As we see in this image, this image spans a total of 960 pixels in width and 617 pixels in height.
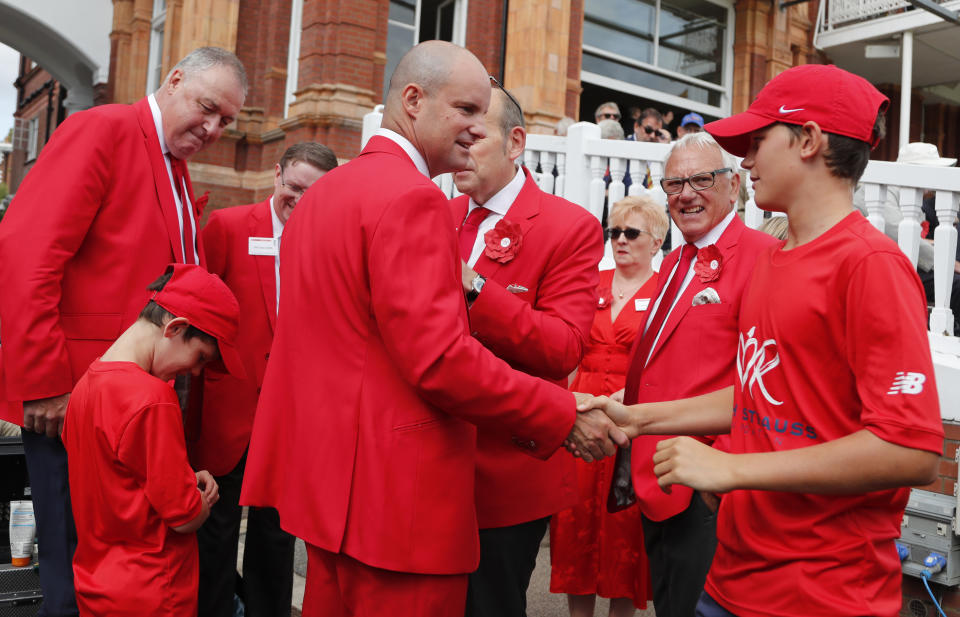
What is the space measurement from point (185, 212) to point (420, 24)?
10109 mm

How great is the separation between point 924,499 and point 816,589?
2.72m

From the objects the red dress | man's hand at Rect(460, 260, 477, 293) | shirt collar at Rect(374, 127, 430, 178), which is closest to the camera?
shirt collar at Rect(374, 127, 430, 178)

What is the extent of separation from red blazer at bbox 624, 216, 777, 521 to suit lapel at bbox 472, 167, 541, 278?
64 cm

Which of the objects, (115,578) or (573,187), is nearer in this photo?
(115,578)

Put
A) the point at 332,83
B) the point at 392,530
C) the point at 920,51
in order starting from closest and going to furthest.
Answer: the point at 392,530 < the point at 332,83 < the point at 920,51

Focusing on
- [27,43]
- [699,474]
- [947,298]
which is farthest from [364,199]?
[27,43]

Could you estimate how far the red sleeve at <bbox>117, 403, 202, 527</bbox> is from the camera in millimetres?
2451

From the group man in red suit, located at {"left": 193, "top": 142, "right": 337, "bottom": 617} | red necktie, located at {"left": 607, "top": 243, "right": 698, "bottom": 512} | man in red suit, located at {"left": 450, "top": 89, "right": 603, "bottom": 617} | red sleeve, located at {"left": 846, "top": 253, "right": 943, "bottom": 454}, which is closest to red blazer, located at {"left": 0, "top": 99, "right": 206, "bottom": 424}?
man in red suit, located at {"left": 193, "top": 142, "right": 337, "bottom": 617}

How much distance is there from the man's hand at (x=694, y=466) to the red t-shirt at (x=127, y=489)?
149 centimetres

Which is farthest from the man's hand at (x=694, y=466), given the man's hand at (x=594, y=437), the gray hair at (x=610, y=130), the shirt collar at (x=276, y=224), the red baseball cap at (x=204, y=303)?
the gray hair at (x=610, y=130)

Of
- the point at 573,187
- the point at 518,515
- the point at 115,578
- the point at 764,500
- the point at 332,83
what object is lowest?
the point at 115,578

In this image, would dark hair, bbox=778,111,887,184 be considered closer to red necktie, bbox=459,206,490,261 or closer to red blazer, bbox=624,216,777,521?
red blazer, bbox=624,216,777,521

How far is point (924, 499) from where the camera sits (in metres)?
3.94

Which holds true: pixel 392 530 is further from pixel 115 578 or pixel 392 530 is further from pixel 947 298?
pixel 947 298
